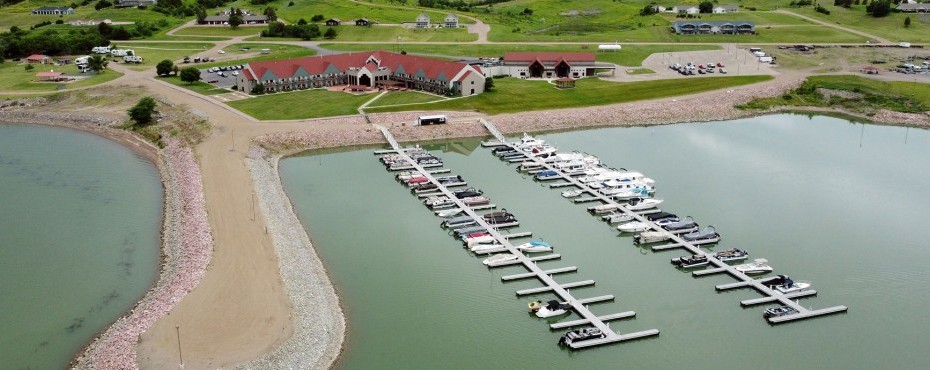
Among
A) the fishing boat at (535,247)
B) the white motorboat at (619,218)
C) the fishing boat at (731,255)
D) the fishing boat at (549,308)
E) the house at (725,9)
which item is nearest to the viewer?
the fishing boat at (549,308)

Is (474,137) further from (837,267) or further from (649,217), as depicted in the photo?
(837,267)

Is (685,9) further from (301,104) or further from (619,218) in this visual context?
(619,218)

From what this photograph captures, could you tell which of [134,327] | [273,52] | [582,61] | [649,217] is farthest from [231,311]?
[273,52]

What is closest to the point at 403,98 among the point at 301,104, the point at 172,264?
the point at 301,104

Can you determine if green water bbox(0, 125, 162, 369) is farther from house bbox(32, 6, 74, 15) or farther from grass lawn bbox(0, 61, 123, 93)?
house bbox(32, 6, 74, 15)

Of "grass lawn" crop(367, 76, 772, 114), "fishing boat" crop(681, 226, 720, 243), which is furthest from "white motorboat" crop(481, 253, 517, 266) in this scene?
"grass lawn" crop(367, 76, 772, 114)

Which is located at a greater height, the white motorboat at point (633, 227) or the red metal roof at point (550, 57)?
the red metal roof at point (550, 57)

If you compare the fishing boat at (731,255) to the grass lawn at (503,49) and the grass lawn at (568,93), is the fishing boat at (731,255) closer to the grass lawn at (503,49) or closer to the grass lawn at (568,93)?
the grass lawn at (568,93)

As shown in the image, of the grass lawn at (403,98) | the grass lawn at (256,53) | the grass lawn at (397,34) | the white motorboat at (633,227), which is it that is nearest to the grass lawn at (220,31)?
the grass lawn at (256,53)
